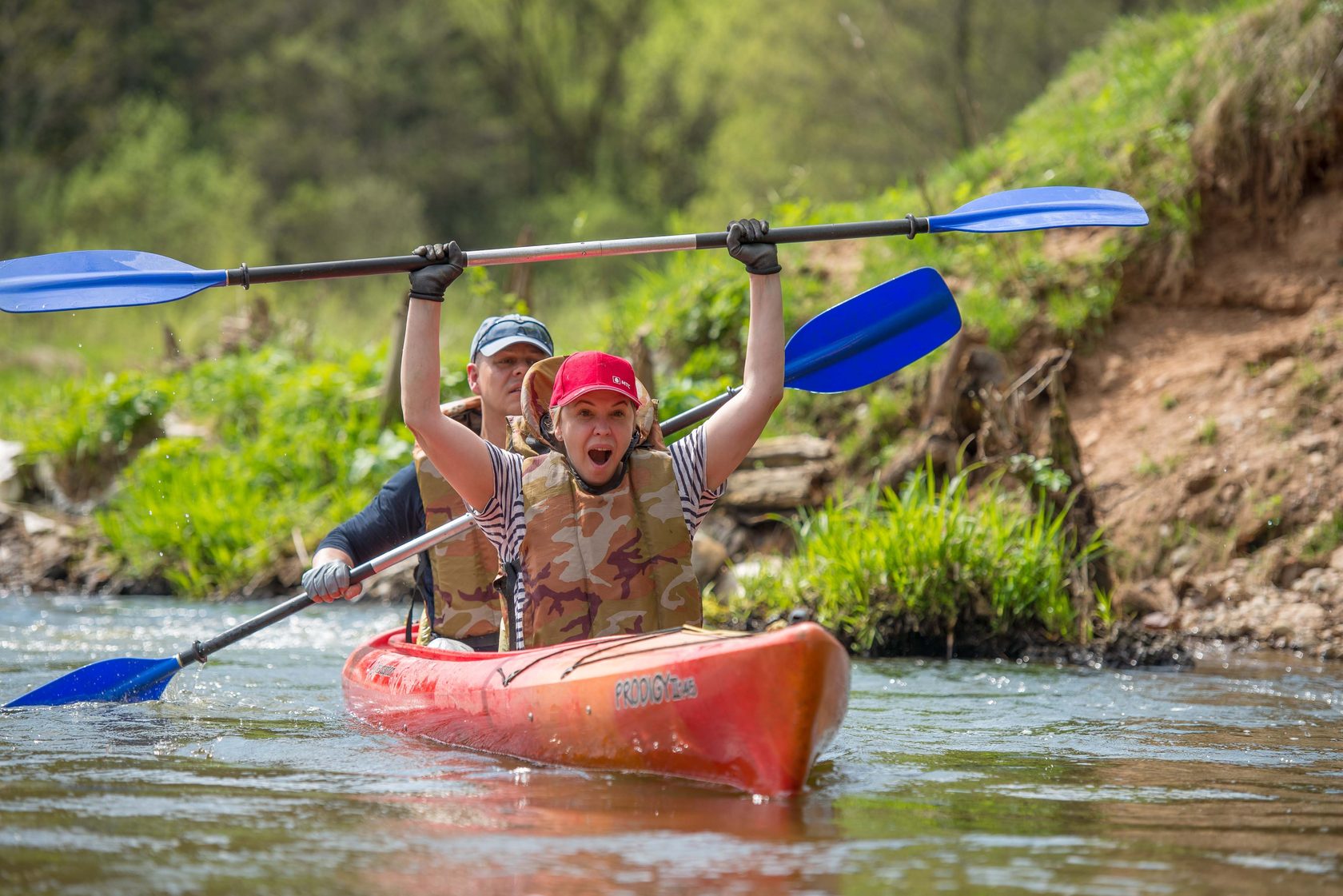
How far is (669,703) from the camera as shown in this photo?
10.8ft

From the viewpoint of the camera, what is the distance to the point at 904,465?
22.6 feet

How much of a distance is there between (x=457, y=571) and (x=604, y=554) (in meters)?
1.05

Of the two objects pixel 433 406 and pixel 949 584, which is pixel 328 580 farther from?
pixel 949 584

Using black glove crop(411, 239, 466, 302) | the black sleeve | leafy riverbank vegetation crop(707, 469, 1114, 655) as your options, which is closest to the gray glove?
the black sleeve

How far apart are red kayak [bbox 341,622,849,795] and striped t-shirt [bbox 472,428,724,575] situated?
312mm

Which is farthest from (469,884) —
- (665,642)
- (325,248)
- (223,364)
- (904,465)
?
(325,248)

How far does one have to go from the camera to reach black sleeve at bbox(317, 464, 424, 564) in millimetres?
4777

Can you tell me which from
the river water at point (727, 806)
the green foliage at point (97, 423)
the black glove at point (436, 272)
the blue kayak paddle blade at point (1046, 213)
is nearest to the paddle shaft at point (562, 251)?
the black glove at point (436, 272)

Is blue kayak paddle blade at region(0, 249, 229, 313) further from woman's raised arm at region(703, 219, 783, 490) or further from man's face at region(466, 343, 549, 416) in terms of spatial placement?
woman's raised arm at region(703, 219, 783, 490)

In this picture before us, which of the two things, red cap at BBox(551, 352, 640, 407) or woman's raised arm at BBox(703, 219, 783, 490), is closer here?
red cap at BBox(551, 352, 640, 407)

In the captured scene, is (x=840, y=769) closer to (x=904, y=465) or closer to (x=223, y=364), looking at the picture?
(x=904, y=465)

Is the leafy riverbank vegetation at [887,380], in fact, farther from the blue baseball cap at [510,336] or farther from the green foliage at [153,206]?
the green foliage at [153,206]

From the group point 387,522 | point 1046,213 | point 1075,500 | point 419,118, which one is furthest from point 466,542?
A: point 419,118

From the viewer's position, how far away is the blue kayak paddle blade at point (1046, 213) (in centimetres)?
466
